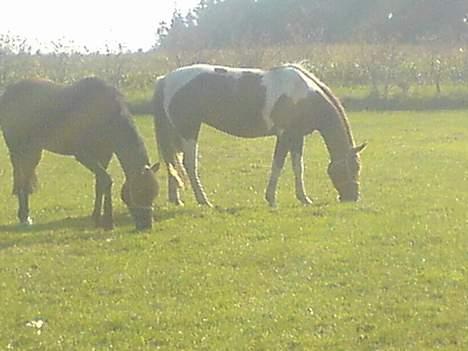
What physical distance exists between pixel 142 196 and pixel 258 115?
2972mm

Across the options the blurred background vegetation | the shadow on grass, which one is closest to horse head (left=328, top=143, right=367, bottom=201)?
the shadow on grass

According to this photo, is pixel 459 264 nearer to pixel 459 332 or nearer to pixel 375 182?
pixel 459 332

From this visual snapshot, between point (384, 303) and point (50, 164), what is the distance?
1196cm

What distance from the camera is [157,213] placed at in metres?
12.0

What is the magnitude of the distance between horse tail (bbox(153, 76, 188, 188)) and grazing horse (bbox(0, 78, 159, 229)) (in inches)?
62.1

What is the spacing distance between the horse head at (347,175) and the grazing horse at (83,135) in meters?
3.05

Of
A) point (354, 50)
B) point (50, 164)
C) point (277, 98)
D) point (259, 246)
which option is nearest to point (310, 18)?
point (354, 50)

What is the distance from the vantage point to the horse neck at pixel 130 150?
1104 cm

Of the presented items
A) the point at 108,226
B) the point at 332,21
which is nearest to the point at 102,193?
the point at 108,226

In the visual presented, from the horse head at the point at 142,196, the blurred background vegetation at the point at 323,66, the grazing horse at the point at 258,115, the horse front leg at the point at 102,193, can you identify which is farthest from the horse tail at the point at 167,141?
the blurred background vegetation at the point at 323,66

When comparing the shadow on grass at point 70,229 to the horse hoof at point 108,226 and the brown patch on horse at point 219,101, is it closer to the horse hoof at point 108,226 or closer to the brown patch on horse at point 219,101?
the horse hoof at point 108,226

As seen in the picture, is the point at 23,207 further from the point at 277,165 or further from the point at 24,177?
the point at 277,165

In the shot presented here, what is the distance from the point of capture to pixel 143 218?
10.8m

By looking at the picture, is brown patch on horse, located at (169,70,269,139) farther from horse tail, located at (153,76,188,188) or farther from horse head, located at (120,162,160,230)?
horse head, located at (120,162,160,230)
